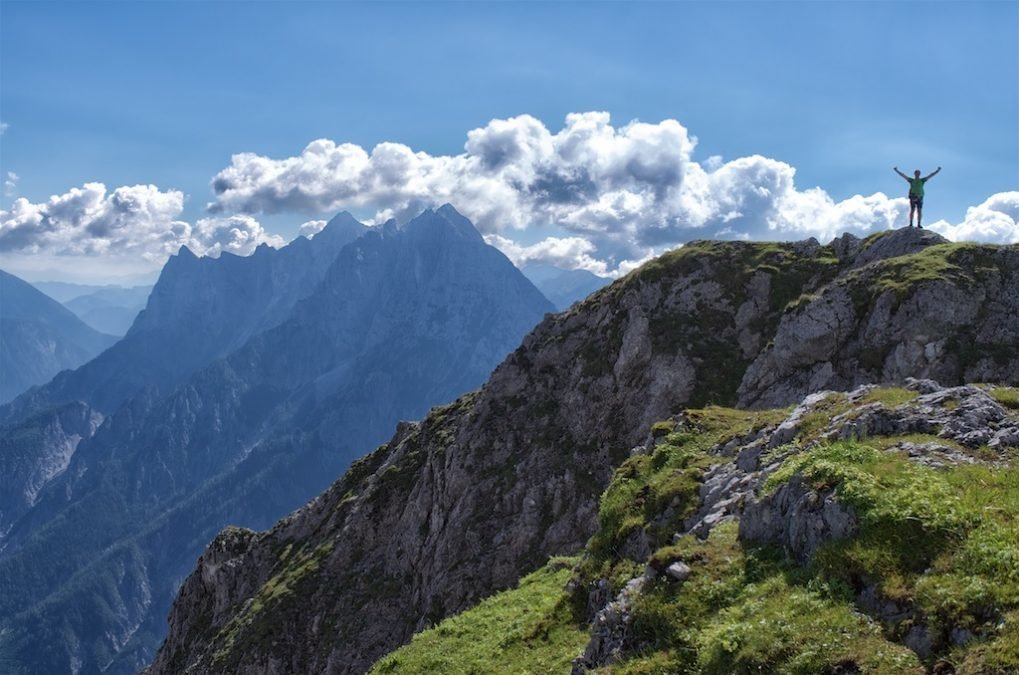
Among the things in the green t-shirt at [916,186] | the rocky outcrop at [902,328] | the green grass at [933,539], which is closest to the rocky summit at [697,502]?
the green grass at [933,539]

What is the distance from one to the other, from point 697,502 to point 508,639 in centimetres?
813

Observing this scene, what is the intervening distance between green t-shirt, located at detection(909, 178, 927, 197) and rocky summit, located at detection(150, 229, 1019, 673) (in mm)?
4542

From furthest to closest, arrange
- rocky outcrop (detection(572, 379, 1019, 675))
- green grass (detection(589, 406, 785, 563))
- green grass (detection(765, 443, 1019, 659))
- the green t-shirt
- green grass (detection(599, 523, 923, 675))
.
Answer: the green t-shirt → green grass (detection(589, 406, 785, 563)) → rocky outcrop (detection(572, 379, 1019, 675)) → green grass (detection(599, 523, 923, 675)) → green grass (detection(765, 443, 1019, 659))

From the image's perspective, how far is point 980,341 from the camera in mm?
42781

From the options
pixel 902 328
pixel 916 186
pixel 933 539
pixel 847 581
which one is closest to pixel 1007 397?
pixel 933 539

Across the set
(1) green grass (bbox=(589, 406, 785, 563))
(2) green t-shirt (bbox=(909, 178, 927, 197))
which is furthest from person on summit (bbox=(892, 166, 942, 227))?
(1) green grass (bbox=(589, 406, 785, 563))

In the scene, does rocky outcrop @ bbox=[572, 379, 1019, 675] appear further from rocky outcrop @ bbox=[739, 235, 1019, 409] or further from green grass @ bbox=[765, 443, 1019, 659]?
rocky outcrop @ bbox=[739, 235, 1019, 409]

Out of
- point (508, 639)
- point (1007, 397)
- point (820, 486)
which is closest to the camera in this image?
point (820, 486)

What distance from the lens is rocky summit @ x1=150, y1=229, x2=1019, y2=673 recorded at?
13.0 metres

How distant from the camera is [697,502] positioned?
2016 centimetres

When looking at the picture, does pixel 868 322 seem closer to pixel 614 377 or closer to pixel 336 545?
pixel 614 377

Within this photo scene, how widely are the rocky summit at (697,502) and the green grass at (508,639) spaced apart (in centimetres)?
14

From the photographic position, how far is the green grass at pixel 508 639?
66.9 feet

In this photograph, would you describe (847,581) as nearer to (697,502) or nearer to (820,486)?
(820,486)
